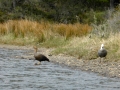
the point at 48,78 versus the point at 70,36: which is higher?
the point at 48,78

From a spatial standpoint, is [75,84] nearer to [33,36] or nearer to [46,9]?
[33,36]

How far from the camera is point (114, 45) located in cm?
1653

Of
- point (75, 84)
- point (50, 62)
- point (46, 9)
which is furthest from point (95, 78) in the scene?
point (46, 9)

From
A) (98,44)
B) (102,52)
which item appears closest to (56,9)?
(98,44)

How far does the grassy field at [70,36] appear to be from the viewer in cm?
1678

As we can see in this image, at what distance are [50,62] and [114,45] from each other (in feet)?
8.26

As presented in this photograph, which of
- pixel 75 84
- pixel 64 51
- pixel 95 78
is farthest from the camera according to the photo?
pixel 64 51

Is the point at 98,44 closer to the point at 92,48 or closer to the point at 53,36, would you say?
the point at 92,48

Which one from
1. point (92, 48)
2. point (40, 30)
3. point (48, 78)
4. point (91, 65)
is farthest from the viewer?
point (40, 30)

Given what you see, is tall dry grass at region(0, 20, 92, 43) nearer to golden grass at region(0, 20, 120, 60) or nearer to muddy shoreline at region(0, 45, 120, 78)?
golden grass at region(0, 20, 120, 60)

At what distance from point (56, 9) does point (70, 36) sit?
1444cm

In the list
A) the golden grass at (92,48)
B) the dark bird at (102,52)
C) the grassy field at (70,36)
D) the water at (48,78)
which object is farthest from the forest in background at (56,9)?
the water at (48,78)

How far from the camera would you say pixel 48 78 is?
11828 millimetres

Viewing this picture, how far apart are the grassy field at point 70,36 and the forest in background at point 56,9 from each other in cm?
828
